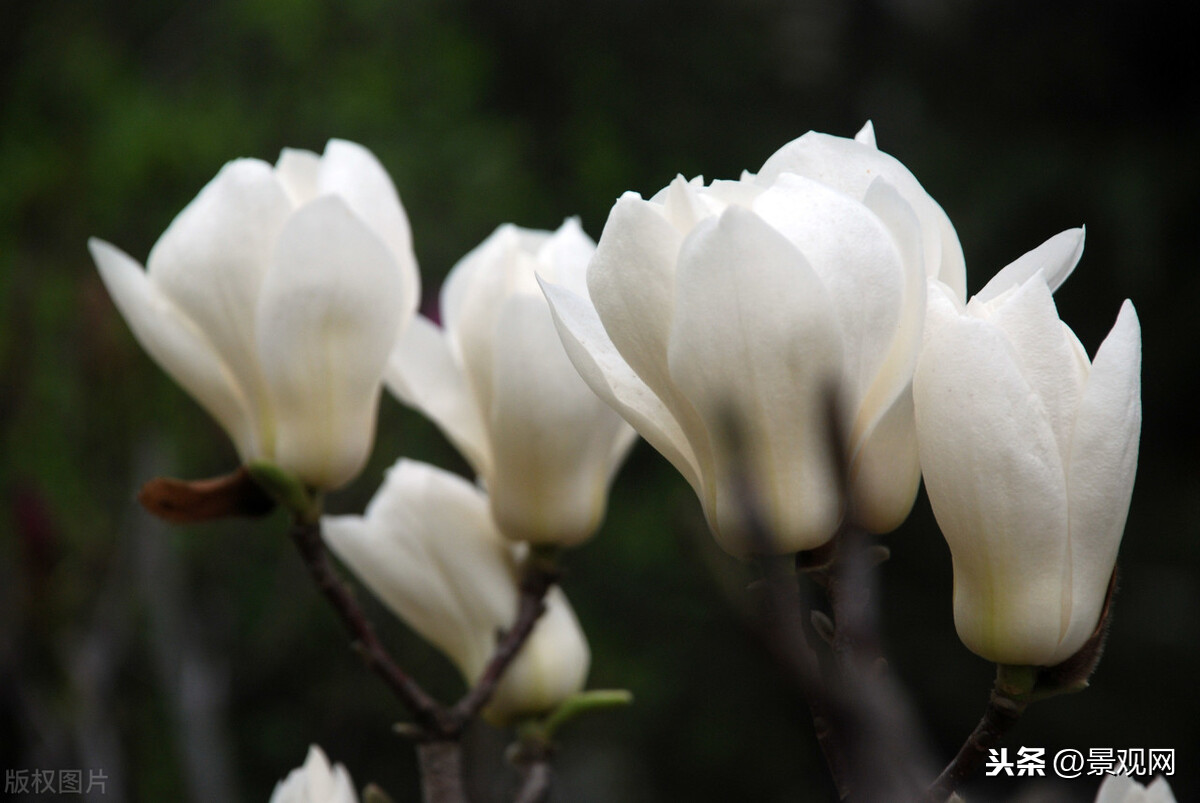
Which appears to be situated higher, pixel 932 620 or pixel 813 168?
pixel 813 168

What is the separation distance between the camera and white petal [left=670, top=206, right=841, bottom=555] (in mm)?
364

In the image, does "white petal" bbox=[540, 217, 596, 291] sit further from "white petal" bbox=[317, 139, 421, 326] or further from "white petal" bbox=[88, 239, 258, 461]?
"white petal" bbox=[88, 239, 258, 461]

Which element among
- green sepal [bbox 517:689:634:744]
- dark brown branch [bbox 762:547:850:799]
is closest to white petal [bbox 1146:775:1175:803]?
dark brown branch [bbox 762:547:850:799]

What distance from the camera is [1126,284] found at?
2.49 m

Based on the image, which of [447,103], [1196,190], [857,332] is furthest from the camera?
[447,103]

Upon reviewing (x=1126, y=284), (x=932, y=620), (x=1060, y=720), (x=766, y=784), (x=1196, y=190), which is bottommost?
(x=766, y=784)

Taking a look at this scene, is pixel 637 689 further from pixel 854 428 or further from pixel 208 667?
pixel 854 428

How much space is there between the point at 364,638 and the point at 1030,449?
397 millimetres

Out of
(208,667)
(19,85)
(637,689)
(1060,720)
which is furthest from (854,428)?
(19,85)

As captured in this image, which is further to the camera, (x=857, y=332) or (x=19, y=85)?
(x=19, y=85)

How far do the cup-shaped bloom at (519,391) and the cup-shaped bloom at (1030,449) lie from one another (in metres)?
0.28

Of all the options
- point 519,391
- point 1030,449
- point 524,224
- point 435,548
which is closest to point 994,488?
point 1030,449

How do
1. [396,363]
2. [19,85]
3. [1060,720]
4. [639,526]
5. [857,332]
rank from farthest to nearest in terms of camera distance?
[639,526]
[19,85]
[1060,720]
[396,363]
[857,332]

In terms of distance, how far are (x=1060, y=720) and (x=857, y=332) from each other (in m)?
2.64
